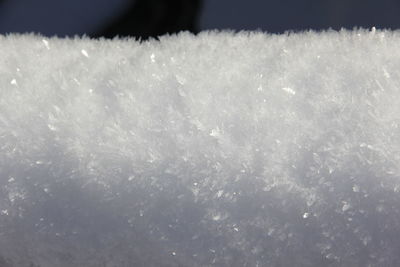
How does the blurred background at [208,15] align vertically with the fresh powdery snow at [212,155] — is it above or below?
above

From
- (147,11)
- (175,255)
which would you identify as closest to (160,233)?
(175,255)

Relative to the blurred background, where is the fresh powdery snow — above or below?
below

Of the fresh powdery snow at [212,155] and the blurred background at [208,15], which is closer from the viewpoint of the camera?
the fresh powdery snow at [212,155]

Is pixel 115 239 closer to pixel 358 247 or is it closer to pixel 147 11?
pixel 358 247

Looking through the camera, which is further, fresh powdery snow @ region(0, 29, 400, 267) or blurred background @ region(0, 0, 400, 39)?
blurred background @ region(0, 0, 400, 39)
